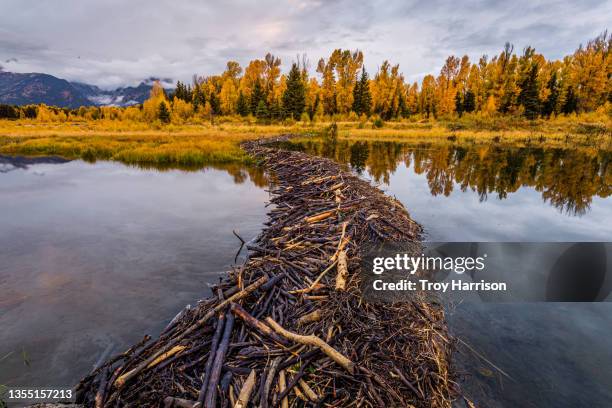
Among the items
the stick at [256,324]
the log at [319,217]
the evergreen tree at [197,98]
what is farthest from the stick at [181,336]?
the evergreen tree at [197,98]

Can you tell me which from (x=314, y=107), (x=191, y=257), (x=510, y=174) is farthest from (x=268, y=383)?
(x=314, y=107)

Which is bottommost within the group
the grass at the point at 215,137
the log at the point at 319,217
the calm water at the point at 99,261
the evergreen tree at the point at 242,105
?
the calm water at the point at 99,261

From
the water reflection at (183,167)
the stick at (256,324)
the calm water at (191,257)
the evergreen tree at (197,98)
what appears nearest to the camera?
the stick at (256,324)

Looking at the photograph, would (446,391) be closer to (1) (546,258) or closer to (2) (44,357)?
(2) (44,357)

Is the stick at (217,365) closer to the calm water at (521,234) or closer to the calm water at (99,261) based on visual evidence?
the calm water at (99,261)

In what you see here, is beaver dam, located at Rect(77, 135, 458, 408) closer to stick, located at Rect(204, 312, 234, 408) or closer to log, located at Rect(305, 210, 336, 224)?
stick, located at Rect(204, 312, 234, 408)

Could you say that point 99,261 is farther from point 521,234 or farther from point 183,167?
point 183,167

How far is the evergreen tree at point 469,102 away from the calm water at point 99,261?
3206 inches

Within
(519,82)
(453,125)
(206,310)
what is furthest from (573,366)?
(519,82)

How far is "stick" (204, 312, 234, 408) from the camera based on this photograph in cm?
336

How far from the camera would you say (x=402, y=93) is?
87000 mm

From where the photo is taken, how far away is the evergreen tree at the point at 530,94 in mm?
69625

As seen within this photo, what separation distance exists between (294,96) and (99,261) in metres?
72.5

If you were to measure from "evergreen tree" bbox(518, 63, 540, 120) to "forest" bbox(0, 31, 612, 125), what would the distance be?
0.62 ft
